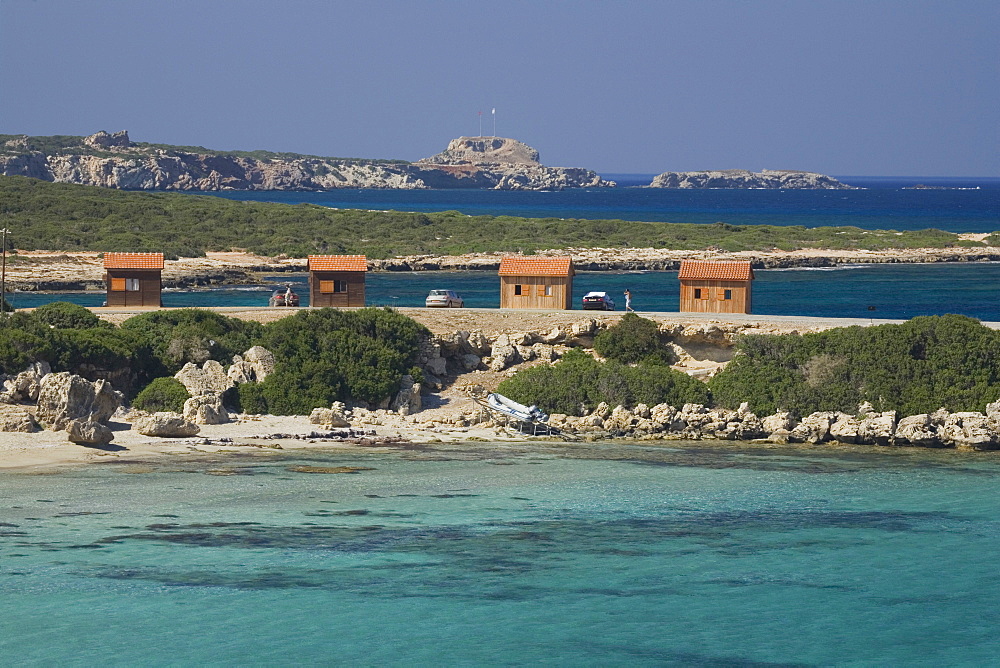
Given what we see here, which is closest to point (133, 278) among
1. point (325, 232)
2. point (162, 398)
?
point (162, 398)

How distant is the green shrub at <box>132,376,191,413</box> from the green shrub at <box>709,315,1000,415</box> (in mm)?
17501

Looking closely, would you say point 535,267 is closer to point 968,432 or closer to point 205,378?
point 205,378

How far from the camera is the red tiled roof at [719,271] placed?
52.7 m

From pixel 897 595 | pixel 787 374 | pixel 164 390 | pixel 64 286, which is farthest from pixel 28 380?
pixel 64 286

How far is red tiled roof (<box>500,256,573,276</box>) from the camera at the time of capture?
54469 millimetres

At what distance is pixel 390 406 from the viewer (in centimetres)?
4481

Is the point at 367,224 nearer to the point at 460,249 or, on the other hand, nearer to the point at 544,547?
the point at 460,249

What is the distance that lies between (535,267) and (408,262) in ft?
153

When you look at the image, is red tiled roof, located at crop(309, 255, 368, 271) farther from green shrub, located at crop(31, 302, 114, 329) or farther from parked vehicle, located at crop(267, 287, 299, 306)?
green shrub, located at crop(31, 302, 114, 329)

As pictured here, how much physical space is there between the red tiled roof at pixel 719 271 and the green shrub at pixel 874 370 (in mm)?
7347

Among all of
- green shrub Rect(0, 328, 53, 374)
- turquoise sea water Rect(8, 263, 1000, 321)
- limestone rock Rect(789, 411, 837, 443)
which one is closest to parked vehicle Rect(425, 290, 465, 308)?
turquoise sea water Rect(8, 263, 1000, 321)

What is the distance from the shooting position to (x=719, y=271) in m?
53.1

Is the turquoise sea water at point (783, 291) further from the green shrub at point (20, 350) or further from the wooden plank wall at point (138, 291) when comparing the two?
the green shrub at point (20, 350)

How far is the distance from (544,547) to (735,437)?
14.2 metres
